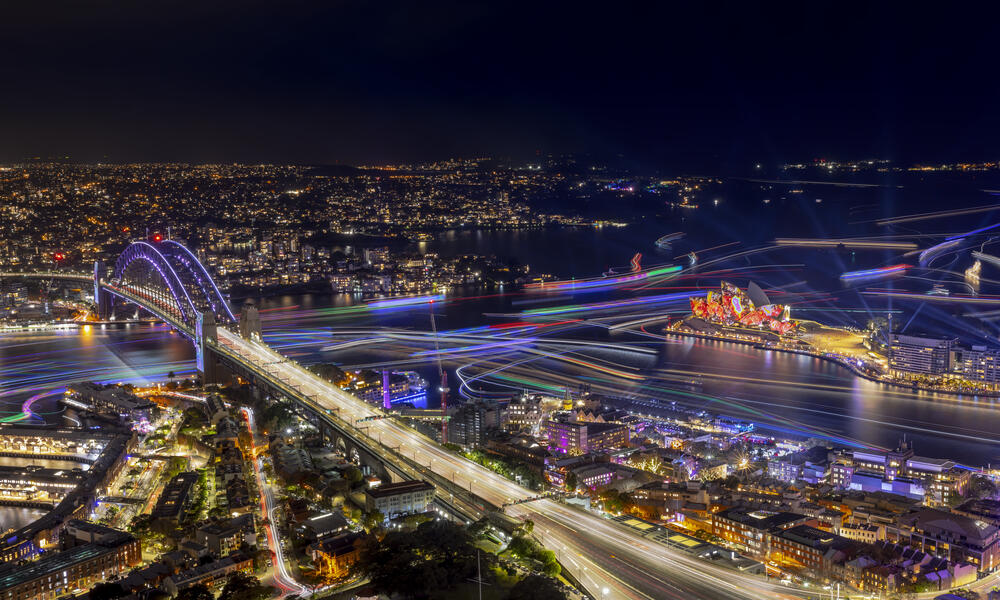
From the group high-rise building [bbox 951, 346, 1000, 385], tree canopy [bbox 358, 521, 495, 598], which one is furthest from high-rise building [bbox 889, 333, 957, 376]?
tree canopy [bbox 358, 521, 495, 598]

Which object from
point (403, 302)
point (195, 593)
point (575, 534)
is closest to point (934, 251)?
point (403, 302)

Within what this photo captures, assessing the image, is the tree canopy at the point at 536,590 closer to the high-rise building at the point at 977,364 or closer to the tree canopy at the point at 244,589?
the tree canopy at the point at 244,589

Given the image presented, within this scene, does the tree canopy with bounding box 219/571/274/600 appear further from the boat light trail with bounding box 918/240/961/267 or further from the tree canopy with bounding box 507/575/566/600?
the boat light trail with bounding box 918/240/961/267

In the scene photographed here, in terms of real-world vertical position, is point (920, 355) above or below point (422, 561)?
above

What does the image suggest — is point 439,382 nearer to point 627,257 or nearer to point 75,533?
point 75,533

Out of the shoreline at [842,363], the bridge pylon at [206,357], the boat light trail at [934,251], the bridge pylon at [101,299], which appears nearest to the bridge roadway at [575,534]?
the bridge pylon at [206,357]

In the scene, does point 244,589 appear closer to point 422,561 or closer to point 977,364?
point 422,561

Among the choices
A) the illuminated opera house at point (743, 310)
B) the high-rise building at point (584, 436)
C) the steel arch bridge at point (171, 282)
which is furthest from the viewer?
the illuminated opera house at point (743, 310)

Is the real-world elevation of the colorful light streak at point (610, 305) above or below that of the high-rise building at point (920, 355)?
above
